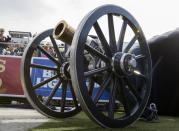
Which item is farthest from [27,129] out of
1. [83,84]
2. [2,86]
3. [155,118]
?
[2,86]

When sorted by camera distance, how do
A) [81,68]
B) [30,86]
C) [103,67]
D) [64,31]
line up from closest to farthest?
[81,68] < [103,67] < [64,31] < [30,86]

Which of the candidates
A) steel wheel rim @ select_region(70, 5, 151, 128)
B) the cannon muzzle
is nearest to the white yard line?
steel wheel rim @ select_region(70, 5, 151, 128)

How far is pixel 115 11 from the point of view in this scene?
2.35 m

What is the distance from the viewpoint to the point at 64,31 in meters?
2.54

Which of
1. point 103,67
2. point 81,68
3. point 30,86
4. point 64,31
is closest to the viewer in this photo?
point 81,68

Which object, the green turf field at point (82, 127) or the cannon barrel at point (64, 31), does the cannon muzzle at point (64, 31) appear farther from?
the green turf field at point (82, 127)

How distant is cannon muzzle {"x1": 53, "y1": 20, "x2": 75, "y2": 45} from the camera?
8.35 ft

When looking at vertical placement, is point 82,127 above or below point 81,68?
below

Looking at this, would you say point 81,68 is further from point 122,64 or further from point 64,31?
point 64,31

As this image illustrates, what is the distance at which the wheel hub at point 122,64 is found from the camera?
227 centimetres

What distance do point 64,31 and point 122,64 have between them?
2.69 ft

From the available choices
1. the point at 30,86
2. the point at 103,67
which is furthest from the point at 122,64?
the point at 30,86

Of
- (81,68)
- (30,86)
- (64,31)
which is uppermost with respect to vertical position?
(64,31)

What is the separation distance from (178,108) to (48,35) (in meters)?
2.62
